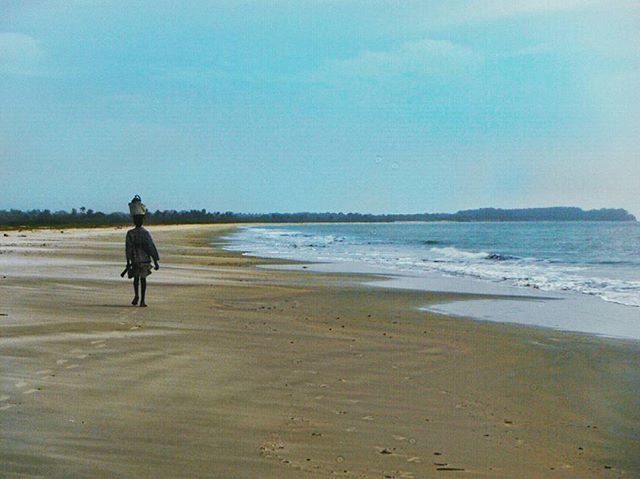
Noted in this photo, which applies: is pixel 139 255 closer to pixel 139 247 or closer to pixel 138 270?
pixel 139 247

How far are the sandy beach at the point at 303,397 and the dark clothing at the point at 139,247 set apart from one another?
1226mm

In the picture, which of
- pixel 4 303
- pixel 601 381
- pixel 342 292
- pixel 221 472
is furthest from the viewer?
pixel 342 292

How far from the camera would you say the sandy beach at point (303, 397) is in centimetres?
543

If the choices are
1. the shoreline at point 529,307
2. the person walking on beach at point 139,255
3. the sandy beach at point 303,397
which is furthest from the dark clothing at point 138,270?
the shoreline at point 529,307

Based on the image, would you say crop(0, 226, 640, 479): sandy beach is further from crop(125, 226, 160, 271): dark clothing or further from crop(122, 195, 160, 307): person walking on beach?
crop(125, 226, 160, 271): dark clothing

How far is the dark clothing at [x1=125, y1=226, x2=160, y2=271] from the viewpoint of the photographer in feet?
47.7

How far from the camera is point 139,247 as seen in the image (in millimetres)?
14688

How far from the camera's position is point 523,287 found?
918 inches

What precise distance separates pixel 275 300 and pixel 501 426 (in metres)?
10.9

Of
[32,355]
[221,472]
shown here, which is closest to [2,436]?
[221,472]

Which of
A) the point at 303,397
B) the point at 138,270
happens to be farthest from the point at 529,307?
the point at 303,397

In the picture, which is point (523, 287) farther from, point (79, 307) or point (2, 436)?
point (2, 436)

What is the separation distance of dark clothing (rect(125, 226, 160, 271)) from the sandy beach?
4.02 feet

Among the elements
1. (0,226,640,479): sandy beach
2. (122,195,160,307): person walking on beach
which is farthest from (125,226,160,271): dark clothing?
(0,226,640,479): sandy beach
